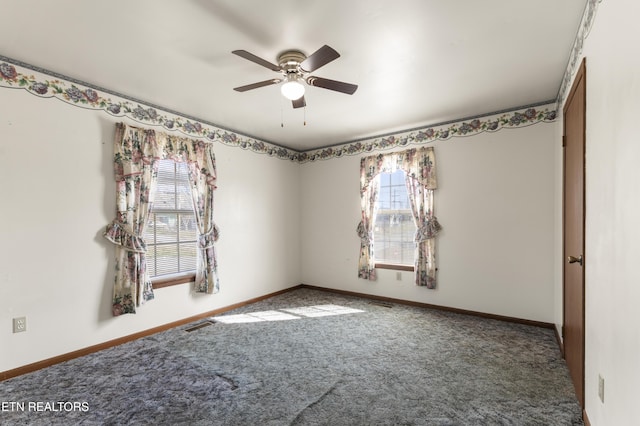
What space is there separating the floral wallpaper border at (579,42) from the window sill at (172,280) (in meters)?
4.32

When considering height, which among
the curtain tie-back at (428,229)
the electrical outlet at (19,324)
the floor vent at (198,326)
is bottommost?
the floor vent at (198,326)

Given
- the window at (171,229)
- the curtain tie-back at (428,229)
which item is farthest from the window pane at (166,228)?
the curtain tie-back at (428,229)

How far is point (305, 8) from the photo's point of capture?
1896 mm

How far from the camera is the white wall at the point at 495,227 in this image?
11.5 feet

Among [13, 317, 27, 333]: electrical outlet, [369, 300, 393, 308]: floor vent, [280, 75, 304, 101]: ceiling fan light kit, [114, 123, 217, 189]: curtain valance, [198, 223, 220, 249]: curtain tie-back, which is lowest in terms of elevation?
[369, 300, 393, 308]: floor vent

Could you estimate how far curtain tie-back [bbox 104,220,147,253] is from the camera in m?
3.05

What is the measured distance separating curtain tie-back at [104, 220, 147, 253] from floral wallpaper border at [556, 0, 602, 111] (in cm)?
405

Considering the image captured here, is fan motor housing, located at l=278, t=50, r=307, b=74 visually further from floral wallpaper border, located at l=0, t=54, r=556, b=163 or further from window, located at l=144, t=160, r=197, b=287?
window, located at l=144, t=160, r=197, b=287

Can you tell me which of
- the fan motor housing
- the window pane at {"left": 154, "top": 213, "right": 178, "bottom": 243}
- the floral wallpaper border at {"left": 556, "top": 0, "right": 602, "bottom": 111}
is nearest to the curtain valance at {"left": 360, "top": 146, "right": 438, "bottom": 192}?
the floral wallpaper border at {"left": 556, "top": 0, "right": 602, "bottom": 111}

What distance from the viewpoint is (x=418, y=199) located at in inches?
170

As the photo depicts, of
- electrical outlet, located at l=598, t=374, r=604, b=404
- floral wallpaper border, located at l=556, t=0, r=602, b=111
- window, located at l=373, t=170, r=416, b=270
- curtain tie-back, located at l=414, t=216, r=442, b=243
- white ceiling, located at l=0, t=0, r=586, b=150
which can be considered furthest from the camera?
window, located at l=373, t=170, r=416, b=270

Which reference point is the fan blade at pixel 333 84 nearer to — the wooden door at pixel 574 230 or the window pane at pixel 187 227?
the wooden door at pixel 574 230

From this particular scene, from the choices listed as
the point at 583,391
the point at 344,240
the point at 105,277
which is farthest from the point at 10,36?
the point at 583,391

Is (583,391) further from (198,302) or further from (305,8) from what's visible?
(198,302)
